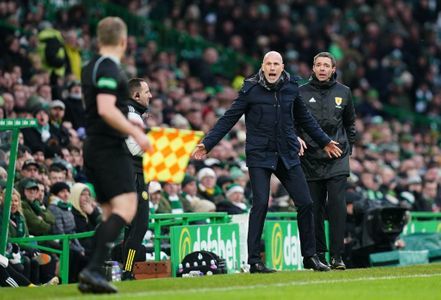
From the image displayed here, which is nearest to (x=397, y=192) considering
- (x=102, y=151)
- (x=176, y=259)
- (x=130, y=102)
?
(x=176, y=259)

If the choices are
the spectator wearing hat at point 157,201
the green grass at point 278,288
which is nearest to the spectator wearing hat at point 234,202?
the spectator wearing hat at point 157,201

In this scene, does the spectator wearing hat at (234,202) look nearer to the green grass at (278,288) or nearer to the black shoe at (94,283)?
the green grass at (278,288)

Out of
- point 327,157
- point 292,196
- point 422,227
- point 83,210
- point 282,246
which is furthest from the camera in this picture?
point 422,227

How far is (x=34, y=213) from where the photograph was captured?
50.1ft

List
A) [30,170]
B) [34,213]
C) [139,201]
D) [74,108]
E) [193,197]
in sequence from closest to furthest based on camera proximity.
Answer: [139,201]
[34,213]
[30,170]
[193,197]
[74,108]

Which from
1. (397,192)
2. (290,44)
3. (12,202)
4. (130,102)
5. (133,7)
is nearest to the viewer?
(130,102)

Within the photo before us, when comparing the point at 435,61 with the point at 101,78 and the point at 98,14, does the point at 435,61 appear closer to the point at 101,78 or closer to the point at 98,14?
the point at 98,14

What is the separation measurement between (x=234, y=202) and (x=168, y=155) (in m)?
1.18

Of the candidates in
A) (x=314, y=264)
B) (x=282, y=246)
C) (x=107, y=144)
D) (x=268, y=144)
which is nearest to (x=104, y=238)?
(x=107, y=144)

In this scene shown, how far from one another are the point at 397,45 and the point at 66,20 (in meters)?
11.7

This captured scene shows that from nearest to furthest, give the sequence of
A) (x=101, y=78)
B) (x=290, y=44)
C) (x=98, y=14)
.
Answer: (x=101, y=78) → (x=98, y=14) → (x=290, y=44)

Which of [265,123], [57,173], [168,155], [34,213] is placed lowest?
[34,213]

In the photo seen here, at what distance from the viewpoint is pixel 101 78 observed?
32.1 ft

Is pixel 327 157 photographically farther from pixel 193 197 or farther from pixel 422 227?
pixel 422 227
